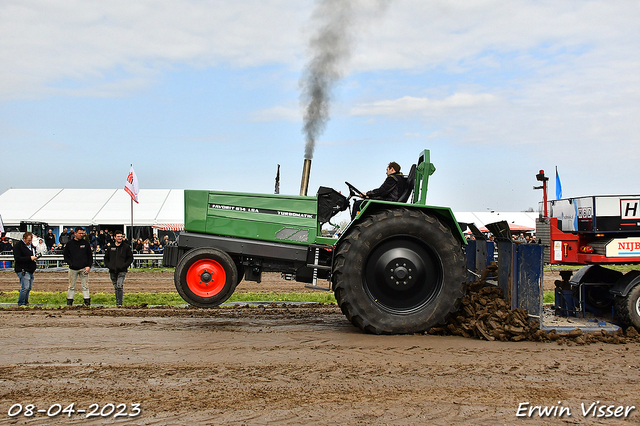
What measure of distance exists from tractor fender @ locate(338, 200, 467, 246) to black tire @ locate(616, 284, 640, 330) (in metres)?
1.95

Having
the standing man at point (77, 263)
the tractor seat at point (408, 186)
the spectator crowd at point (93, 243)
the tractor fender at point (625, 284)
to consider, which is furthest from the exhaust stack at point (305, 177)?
the spectator crowd at point (93, 243)

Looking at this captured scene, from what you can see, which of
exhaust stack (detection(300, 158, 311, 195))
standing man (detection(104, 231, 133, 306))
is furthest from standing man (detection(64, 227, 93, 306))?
exhaust stack (detection(300, 158, 311, 195))

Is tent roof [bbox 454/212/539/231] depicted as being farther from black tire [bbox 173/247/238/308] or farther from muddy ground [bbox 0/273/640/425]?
black tire [bbox 173/247/238/308]

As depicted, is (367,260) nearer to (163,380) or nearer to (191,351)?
(191,351)

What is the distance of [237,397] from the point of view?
4.13 m

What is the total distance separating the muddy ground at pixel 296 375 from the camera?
385 cm

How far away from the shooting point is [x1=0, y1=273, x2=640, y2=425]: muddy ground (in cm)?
385

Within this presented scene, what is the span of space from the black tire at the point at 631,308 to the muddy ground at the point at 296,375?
47cm

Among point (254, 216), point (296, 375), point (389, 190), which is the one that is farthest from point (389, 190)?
point (296, 375)

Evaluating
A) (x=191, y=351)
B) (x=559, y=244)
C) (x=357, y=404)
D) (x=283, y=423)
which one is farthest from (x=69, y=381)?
(x=559, y=244)

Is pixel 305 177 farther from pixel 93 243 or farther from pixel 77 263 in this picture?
pixel 93 243

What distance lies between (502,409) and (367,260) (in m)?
2.59

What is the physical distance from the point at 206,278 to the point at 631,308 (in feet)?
16.0

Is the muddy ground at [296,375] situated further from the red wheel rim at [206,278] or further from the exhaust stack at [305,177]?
the exhaust stack at [305,177]
